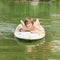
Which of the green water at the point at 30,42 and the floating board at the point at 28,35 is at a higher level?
the floating board at the point at 28,35

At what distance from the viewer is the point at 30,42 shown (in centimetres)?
1232

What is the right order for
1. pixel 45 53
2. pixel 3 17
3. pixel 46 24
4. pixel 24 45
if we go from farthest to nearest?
pixel 3 17
pixel 46 24
pixel 24 45
pixel 45 53

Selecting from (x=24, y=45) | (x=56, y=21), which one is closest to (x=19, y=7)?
(x=56, y=21)

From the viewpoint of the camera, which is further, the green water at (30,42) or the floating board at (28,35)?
the floating board at (28,35)

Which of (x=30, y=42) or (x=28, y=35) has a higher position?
(x=28, y=35)

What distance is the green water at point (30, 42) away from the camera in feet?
35.2

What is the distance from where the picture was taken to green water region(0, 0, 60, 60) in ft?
35.2

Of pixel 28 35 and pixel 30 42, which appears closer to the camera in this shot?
pixel 28 35

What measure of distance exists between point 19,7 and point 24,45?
9352mm

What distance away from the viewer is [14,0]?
24.2 meters

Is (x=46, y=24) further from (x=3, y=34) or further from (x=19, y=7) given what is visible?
(x=19, y=7)

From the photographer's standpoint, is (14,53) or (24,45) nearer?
(14,53)

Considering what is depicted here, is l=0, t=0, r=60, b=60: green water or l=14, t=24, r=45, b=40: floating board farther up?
l=14, t=24, r=45, b=40: floating board

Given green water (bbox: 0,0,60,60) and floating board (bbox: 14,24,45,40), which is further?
floating board (bbox: 14,24,45,40)
